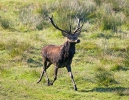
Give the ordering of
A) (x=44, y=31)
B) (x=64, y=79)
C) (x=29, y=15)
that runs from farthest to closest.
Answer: (x=29, y=15) → (x=44, y=31) → (x=64, y=79)

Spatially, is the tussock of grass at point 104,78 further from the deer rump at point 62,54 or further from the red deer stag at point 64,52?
the deer rump at point 62,54

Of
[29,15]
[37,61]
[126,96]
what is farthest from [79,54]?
[29,15]

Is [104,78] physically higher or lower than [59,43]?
lower

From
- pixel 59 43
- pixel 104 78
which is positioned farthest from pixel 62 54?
pixel 59 43

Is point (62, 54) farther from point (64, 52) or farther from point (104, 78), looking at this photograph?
point (104, 78)

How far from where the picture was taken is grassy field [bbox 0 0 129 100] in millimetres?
9711

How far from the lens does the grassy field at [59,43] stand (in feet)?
31.9

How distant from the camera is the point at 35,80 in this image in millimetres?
11031

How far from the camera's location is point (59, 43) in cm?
1522

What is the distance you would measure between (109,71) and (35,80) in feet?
7.74

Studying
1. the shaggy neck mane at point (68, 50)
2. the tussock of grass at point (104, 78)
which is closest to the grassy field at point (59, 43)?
the tussock of grass at point (104, 78)

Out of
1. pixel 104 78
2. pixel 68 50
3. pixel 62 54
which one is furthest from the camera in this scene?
pixel 104 78

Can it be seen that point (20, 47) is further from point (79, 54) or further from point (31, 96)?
point (31, 96)

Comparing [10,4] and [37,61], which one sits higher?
[10,4]
